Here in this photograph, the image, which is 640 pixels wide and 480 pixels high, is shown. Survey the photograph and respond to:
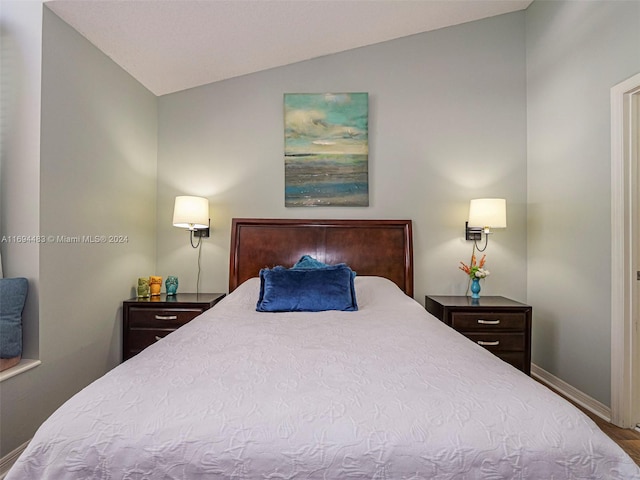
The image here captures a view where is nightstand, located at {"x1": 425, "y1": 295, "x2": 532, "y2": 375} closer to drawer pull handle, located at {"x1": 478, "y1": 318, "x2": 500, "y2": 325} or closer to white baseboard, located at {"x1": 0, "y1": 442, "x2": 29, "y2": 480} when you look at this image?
drawer pull handle, located at {"x1": 478, "y1": 318, "x2": 500, "y2": 325}

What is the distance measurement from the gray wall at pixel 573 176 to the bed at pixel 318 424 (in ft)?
5.50

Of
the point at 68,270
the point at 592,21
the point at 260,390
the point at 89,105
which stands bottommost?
the point at 260,390

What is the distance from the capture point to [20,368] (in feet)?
6.64

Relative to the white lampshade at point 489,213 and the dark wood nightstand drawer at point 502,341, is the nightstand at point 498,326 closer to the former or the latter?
the dark wood nightstand drawer at point 502,341

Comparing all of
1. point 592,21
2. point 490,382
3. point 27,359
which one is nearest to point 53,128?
point 27,359

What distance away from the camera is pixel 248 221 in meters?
3.28

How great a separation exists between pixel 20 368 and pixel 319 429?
1873mm

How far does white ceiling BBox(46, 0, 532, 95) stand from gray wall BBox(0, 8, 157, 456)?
176 mm

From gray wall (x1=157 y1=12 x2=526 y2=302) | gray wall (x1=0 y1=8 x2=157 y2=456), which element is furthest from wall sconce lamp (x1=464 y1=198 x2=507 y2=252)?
gray wall (x1=0 y1=8 x2=157 y2=456)

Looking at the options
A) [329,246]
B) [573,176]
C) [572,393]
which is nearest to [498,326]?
[572,393]

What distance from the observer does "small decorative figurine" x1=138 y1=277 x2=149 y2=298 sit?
3.09 meters

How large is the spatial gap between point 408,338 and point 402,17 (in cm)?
256

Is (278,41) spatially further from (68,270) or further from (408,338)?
(408,338)
